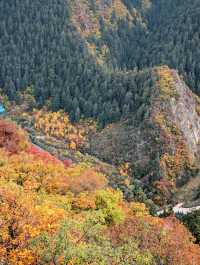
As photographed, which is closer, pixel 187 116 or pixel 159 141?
pixel 159 141

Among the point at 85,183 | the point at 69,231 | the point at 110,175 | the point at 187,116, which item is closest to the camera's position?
the point at 69,231

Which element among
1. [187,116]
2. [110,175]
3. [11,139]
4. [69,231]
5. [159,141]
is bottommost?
[110,175]

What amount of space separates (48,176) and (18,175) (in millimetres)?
5604

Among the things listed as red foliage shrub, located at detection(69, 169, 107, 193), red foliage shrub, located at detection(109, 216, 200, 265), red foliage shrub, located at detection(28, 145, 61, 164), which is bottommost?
red foliage shrub, located at detection(28, 145, 61, 164)

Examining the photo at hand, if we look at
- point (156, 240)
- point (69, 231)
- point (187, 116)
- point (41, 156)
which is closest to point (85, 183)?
point (41, 156)

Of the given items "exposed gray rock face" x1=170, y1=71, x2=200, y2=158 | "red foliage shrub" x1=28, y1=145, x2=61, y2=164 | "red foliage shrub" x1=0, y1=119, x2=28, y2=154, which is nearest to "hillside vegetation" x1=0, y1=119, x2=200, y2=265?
"red foliage shrub" x1=0, y1=119, x2=28, y2=154

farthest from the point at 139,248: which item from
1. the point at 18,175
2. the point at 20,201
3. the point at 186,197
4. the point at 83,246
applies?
the point at 186,197

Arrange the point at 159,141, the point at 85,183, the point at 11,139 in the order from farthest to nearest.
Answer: the point at 159,141, the point at 11,139, the point at 85,183

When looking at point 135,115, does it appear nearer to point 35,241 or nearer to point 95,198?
point 95,198

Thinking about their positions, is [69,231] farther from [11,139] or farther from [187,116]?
[187,116]

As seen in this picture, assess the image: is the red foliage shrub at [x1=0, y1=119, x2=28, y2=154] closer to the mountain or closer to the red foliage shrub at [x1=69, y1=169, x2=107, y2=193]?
the red foliage shrub at [x1=69, y1=169, x2=107, y2=193]

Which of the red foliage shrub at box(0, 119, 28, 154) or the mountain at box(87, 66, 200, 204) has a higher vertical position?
the red foliage shrub at box(0, 119, 28, 154)

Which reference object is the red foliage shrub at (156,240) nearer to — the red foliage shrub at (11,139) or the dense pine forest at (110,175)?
the dense pine forest at (110,175)

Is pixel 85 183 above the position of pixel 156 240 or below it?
below
